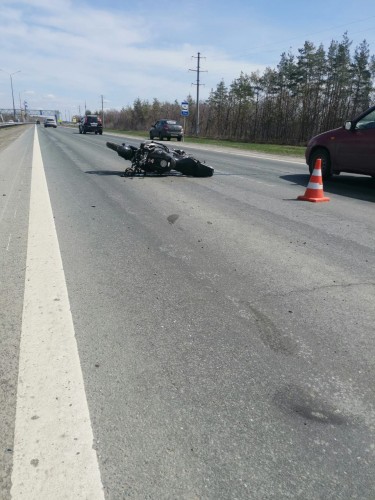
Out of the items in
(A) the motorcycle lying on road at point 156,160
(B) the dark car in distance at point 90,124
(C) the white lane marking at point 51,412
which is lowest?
(C) the white lane marking at point 51,412

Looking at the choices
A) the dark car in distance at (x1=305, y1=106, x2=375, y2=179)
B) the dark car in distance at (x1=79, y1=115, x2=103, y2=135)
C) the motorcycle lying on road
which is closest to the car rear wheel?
the dark car in distance at (x1=305, y1=106, x2=375, y2=179)

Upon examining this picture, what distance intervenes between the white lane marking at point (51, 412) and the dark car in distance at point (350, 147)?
8.11 meters

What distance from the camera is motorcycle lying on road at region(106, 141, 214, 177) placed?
36.1 feet

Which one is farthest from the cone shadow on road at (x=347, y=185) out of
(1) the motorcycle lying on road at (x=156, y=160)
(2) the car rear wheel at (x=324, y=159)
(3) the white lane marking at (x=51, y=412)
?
(3) the white lane marking at (x=51, y=412)

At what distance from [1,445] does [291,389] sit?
157 centimetres

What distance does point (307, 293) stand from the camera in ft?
12.9

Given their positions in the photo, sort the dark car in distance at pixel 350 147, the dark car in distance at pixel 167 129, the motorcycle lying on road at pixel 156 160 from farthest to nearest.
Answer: the dark car in distance at pixel 167 129 → the motorcycle lying on road at pixel 156 160 → the dark car in distance at pixel 350 147

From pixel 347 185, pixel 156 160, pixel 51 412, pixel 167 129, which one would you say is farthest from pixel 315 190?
pixel 167 129

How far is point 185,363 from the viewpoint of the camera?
107 inches

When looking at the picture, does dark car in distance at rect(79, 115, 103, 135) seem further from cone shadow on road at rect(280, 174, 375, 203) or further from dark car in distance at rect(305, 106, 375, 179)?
dark car in distance at rect(305, 106, 375, 179)

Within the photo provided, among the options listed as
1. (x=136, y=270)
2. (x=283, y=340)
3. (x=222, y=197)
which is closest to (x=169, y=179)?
(x=222, y=197)

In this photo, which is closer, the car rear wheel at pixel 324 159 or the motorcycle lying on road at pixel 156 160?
the car rear wheel at pixel 324 159

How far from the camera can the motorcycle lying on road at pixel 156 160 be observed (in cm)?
1101

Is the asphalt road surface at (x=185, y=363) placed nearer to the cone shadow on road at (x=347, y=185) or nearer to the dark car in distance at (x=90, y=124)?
the cone shadow on road at (x=347, y=185)
